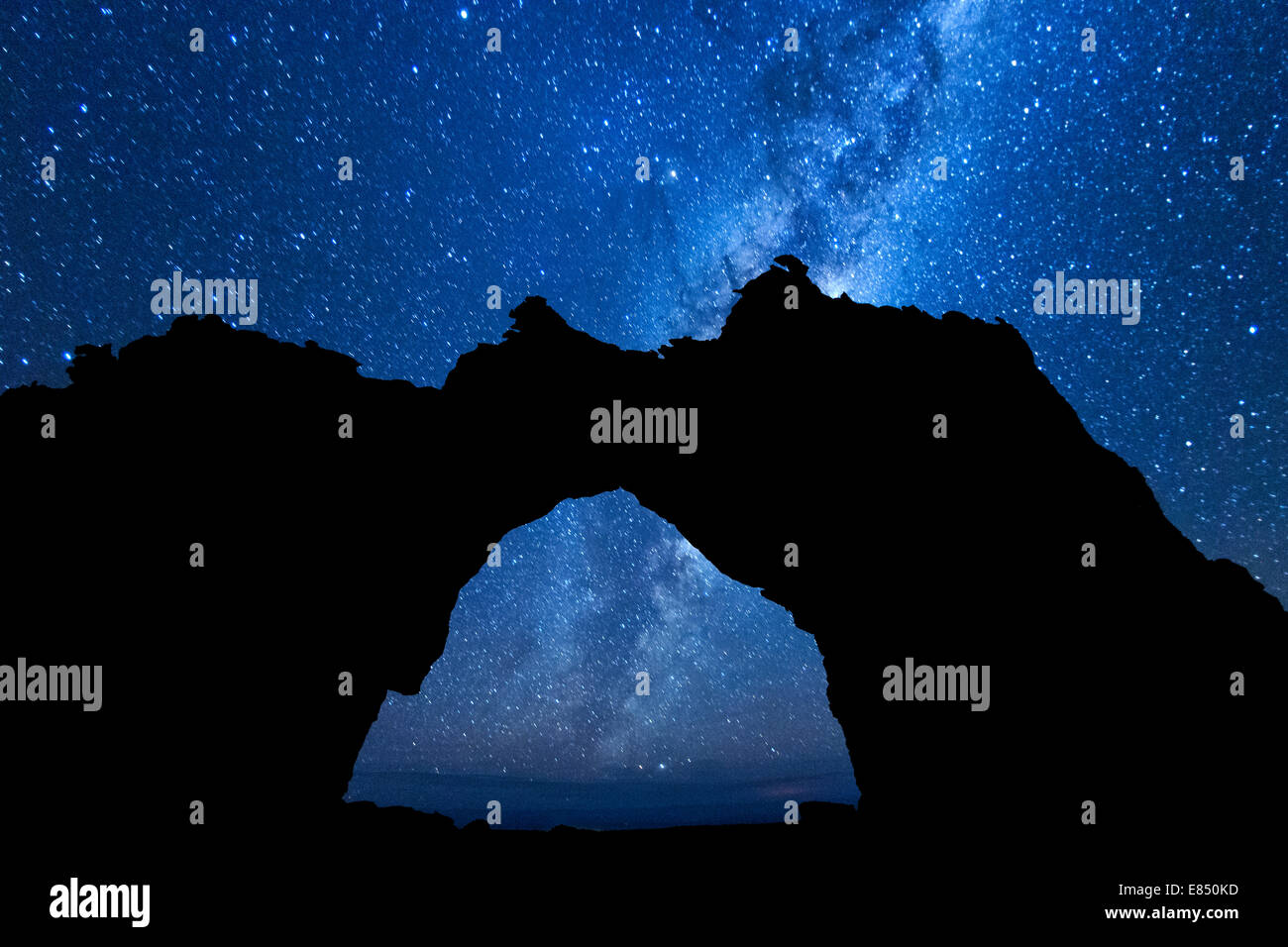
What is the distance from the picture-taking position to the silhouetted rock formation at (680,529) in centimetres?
1092

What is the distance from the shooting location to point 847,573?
1405 cm

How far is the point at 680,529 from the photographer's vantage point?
628 inches

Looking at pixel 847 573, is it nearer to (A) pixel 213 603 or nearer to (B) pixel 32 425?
(A) pixel 213 603

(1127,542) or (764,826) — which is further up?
(1127,542)

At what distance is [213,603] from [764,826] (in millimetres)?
14918

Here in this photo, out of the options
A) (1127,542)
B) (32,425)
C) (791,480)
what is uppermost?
(32,425)

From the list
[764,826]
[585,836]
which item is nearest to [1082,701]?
[764,826]

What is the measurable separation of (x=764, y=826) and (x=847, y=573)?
8174 mm

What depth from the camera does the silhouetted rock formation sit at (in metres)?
10.9

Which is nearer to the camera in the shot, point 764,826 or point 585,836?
point 585,836

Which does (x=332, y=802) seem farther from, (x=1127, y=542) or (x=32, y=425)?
(x=1127, y=542)

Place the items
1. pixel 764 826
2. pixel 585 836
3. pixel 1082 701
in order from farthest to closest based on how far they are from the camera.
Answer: pixel 764 826 → pixel 585 836 → pixel 1082 701
